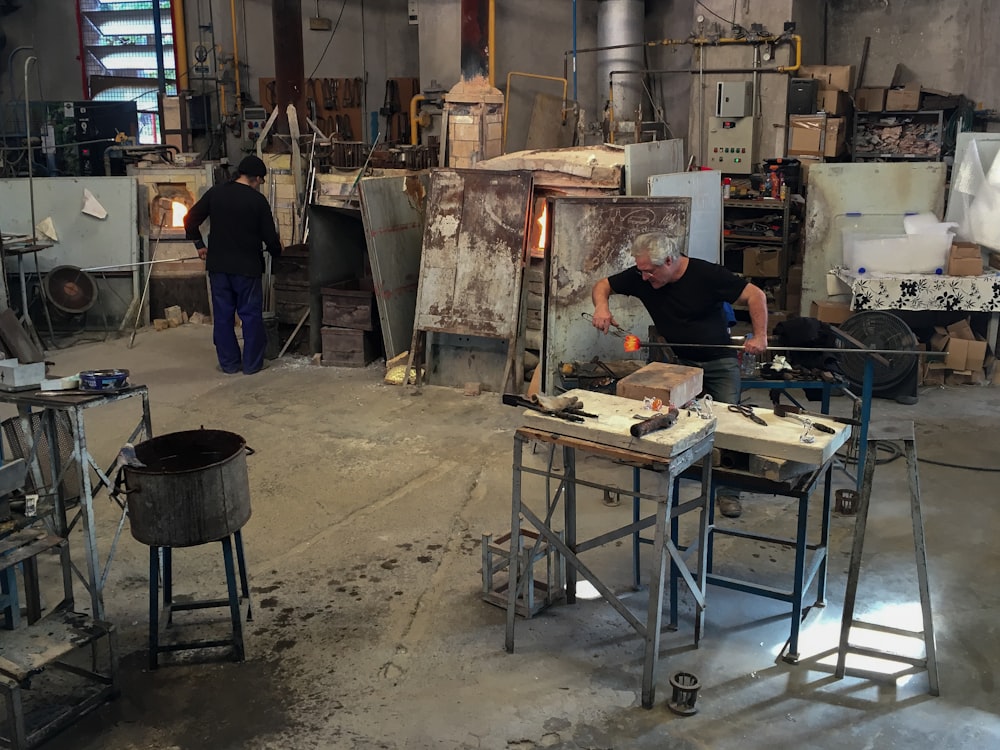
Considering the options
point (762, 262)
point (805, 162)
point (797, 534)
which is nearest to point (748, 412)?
point (797, 534)

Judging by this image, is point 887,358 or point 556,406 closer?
point 556,406

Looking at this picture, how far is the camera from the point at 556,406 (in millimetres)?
3773

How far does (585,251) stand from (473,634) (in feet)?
10.7

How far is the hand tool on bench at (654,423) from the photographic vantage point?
11.3 feet

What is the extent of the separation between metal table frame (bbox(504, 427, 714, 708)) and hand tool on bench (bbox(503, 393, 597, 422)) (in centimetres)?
8

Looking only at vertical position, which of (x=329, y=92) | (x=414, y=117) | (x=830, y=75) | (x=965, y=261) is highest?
(x=329, y=92)

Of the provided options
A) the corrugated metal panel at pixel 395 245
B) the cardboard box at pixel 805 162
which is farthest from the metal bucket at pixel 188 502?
the cardboard box at pixel 805 162

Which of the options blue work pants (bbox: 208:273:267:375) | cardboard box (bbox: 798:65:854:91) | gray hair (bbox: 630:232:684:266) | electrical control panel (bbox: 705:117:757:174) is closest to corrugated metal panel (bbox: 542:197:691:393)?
gray hair (bbox: 630:232:684:266)

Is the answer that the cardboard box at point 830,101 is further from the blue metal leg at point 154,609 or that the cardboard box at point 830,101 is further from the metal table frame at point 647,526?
the blue metal leg at point 154,609

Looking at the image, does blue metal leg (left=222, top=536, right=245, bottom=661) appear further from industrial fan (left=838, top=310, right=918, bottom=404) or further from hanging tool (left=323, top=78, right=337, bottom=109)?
hanging tool (left=323, top=78, right=337, bottom=109)

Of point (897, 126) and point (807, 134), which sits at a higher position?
point (897, 126)

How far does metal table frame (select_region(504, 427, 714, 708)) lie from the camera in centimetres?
347

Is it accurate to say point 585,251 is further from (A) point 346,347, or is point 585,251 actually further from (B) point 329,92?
(B) point 329,92

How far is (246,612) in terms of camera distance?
427cm
